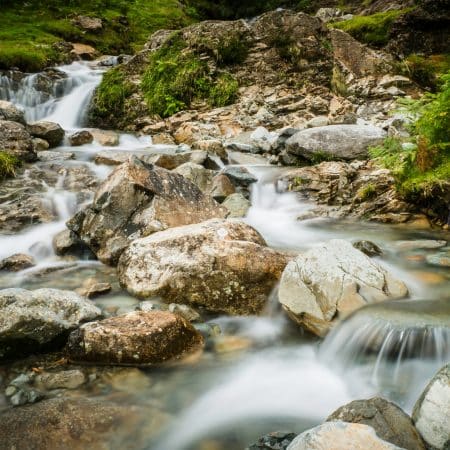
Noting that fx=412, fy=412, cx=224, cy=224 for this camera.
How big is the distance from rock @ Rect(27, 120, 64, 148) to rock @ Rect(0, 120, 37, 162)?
1.51 meters

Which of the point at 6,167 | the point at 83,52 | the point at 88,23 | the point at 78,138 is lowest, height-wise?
the point at 6,167

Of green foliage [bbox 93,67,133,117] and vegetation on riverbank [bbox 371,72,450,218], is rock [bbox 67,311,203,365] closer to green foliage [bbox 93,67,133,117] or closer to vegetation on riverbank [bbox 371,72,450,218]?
vegetation on riverbank [bbox 371,72,450,218]

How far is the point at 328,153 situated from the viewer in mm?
9734

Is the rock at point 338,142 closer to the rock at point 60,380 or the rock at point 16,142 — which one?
the rock at point 16,142

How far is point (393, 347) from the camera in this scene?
3.47 m

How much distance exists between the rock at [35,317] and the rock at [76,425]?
742 mm

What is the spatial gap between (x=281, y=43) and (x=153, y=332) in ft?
49.8

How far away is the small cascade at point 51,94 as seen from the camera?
589 inches

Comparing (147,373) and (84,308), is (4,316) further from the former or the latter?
(147,373)

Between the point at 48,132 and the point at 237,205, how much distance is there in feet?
22.5

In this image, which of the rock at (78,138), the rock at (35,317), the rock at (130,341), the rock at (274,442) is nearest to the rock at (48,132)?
the rock at (78,138)

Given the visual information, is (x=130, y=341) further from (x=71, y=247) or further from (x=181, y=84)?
(x=181, y=84)

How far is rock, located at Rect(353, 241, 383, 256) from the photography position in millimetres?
5625

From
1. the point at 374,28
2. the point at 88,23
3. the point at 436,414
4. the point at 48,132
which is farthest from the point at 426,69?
the point at 88,23
